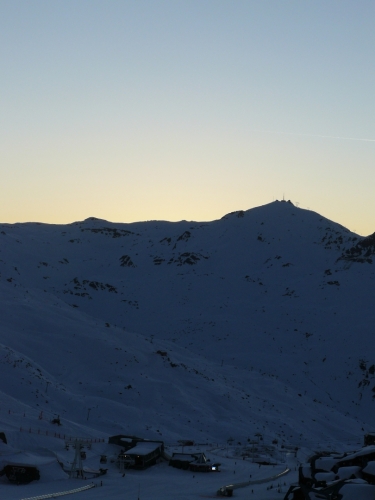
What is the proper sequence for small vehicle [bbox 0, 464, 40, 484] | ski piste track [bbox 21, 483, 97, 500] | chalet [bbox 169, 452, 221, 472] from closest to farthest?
1. ski piste track [bbox 21, 483, 97, 500]
2. small vehicle [bbox 0, 464, 40, 484]
3. chalet [bbox 169, 452, 221, 472]

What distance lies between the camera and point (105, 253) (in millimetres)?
143625

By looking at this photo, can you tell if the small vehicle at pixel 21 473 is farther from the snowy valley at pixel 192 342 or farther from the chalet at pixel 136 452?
the chalet at pixel 136 452

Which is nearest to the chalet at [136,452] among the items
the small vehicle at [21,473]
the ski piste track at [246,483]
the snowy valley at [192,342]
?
the snowy valley at [192,342]

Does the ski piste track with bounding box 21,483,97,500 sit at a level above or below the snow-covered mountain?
below

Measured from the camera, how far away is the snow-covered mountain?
63.2 metres

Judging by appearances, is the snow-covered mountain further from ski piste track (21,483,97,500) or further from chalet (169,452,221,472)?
ski piste track (21,483,97,500)

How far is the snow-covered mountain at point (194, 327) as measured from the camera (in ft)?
208

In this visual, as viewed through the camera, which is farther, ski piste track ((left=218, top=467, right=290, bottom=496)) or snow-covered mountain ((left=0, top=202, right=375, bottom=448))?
snow-covered mountain ((left=0, top=202, right=375, bottom=448))

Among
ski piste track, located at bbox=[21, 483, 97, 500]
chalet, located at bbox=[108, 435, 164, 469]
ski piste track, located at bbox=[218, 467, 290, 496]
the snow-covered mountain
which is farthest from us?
the snow-covered mountain

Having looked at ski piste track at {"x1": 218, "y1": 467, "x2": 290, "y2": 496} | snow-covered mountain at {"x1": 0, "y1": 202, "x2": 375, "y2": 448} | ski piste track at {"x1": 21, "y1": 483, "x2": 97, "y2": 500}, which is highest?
snow-covered mountain at {"x1": 0, "y1": 202, "x2": 375, "y2": 448}

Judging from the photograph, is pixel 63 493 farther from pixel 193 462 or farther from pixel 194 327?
pixel 194 327

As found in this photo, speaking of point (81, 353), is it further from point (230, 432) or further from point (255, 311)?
point (255, 311)

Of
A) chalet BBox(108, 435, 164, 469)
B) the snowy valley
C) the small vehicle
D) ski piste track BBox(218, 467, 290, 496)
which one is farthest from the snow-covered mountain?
ski piste track BBox(218, 467, 290, 496)

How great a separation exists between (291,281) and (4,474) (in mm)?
84237
